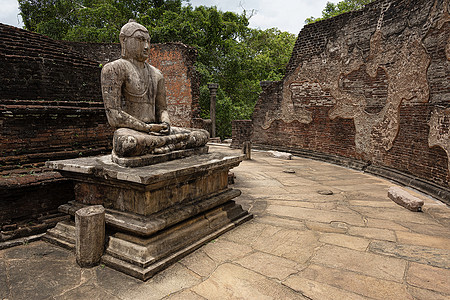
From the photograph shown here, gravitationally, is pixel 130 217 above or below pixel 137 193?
below

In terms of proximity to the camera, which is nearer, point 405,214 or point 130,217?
point 130,217

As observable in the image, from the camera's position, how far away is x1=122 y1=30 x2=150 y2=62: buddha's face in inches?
126

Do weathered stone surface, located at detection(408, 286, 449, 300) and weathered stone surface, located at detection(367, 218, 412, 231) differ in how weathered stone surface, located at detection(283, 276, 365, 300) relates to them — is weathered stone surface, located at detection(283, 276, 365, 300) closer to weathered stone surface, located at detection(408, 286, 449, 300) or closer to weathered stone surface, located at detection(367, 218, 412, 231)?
weathered stone surface, located at detection(408, 286, 449, 300)

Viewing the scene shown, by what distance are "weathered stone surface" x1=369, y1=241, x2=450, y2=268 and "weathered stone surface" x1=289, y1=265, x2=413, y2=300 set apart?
541 millimetres

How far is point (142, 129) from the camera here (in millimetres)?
3107

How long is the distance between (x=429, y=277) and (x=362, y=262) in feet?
1.55

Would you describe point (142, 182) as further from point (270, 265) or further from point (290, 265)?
point (290, 265)

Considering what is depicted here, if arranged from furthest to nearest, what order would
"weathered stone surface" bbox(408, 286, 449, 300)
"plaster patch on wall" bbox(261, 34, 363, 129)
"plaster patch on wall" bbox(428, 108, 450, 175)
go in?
1. "plaster patch on wall" bbox(261, 34, 363, 129)
2. "plaster patch on wall" bbox(428, 108, 450, 175)
3. "weathered stone surface" bbox(408, 286, 449, 300)

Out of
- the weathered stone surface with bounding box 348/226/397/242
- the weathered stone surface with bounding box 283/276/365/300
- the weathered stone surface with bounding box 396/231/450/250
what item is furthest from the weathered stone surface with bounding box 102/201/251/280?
the weathered stone surface with bounding box 396/231/450/250

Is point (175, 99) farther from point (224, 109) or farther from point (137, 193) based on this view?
point (137, 193)

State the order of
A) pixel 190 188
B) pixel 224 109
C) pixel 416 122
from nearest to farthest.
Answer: pixel 190 188, pixel 416 122, pixel 224 109

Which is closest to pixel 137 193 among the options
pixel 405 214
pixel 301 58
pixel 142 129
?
pixel 142 129

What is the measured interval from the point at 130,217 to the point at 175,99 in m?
10.7

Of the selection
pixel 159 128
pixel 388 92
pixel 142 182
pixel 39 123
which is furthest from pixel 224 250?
pixel 388 92
